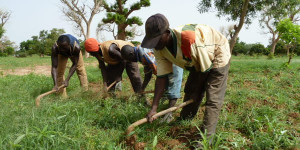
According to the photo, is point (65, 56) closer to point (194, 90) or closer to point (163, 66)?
point (163, 66)

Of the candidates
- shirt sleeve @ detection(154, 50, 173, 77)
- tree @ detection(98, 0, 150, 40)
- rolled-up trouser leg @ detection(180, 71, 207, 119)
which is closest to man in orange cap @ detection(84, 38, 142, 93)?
rolled-up trouser leg @ detection(180, 71, 207, 119)

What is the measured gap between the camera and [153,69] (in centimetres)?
346

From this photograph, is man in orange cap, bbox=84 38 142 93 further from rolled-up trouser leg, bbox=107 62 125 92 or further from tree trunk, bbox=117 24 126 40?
tree trunk, bbox=117 24 126 40

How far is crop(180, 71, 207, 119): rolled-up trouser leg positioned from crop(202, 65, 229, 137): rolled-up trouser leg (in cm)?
19

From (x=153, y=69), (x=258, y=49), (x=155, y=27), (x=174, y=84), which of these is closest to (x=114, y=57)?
(x=153, y=69)

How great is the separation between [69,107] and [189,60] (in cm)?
186

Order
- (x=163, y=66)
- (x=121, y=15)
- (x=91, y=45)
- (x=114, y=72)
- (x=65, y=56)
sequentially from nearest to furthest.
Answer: (x=163, y=66), (x=91, y=45), (x=114, y=72), (x=65, y=56), (x=121, y=15)

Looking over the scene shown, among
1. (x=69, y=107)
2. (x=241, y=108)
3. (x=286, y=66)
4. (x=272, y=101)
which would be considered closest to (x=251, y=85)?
(x=272, y=101)

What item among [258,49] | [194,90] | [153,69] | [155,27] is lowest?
[194,90]

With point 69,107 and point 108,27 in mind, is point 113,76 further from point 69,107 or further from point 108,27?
point 108,27

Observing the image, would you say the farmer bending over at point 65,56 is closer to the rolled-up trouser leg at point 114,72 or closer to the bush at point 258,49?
the rolled-up trouser leg at point 114,72

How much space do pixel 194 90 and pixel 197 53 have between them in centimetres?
80

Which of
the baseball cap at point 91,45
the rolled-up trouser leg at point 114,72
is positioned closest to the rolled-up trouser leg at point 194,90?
the rolled-up trouser leg at point 114,72

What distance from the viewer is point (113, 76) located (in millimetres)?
4352
